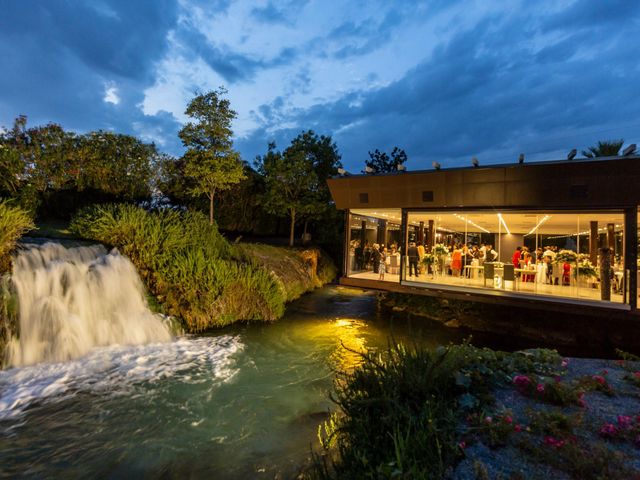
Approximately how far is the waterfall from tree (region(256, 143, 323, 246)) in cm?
1303

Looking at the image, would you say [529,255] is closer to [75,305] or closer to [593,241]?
[593,241]

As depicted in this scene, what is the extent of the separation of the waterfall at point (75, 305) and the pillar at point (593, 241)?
14771 millimetres

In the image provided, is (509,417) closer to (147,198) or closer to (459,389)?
(459,389)

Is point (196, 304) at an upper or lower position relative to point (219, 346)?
upper

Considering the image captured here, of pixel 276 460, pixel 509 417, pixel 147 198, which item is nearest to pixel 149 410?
pixel 276 460

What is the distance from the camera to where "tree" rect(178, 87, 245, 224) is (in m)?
17.3

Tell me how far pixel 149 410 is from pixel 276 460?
8.59 feet

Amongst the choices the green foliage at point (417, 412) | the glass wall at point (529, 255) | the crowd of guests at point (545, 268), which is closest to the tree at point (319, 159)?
the glass wall at point (529, 255)

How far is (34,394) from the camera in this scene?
5949 millimetres

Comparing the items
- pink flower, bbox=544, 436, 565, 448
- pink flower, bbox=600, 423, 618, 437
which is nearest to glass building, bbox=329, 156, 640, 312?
pink flower, bbox=600, 423, 618, 437

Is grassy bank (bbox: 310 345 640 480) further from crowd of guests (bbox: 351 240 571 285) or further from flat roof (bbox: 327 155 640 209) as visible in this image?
crowd of guests (bbox: 351 240 571 285)

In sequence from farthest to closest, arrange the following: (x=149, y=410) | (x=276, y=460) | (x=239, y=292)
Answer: (x=239, y=292)
(x=149, y=410)
(x=276, y=460)

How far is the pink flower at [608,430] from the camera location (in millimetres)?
3088

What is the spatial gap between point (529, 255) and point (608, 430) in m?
12.3
